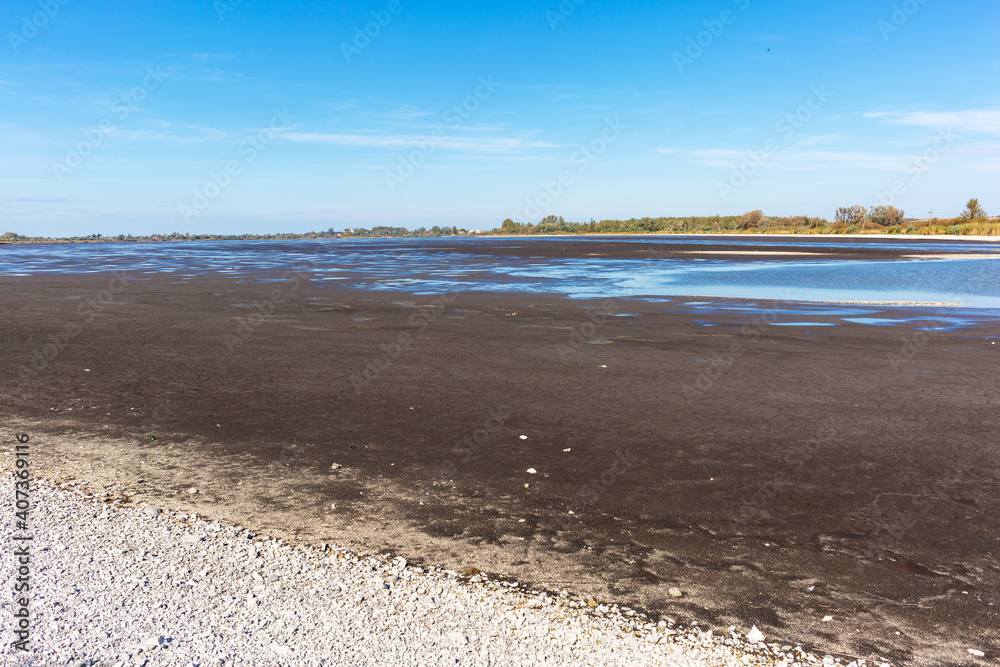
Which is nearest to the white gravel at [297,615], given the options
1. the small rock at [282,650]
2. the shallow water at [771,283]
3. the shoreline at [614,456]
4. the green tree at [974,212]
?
the small rock at [282,650]

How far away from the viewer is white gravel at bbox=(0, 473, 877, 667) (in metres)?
3.52

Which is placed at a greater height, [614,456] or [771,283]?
[771,283]

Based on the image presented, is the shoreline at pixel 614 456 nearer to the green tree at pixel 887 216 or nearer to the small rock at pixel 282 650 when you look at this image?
the small rock at pixel 282 650

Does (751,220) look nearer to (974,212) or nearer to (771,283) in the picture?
(974,212)

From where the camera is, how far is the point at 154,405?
28.5ft

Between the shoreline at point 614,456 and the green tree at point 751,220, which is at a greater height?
the green tree at point 751,220

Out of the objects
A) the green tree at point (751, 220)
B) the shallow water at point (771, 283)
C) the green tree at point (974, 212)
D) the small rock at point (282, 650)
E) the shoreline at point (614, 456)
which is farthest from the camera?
the green tree at point (751, 220)

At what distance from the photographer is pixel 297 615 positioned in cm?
387

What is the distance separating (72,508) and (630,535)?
4401mm

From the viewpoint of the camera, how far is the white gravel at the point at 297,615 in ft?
11.6

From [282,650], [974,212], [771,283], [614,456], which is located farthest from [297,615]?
[974,212]

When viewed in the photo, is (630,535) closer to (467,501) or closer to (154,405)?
(467,501)

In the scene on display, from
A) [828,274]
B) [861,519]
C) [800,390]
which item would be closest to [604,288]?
[828,274]

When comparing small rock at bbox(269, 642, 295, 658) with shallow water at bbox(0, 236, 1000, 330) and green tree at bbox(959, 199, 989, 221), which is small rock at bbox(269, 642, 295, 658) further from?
green tree at bbox(959, 199, 989, 221)
